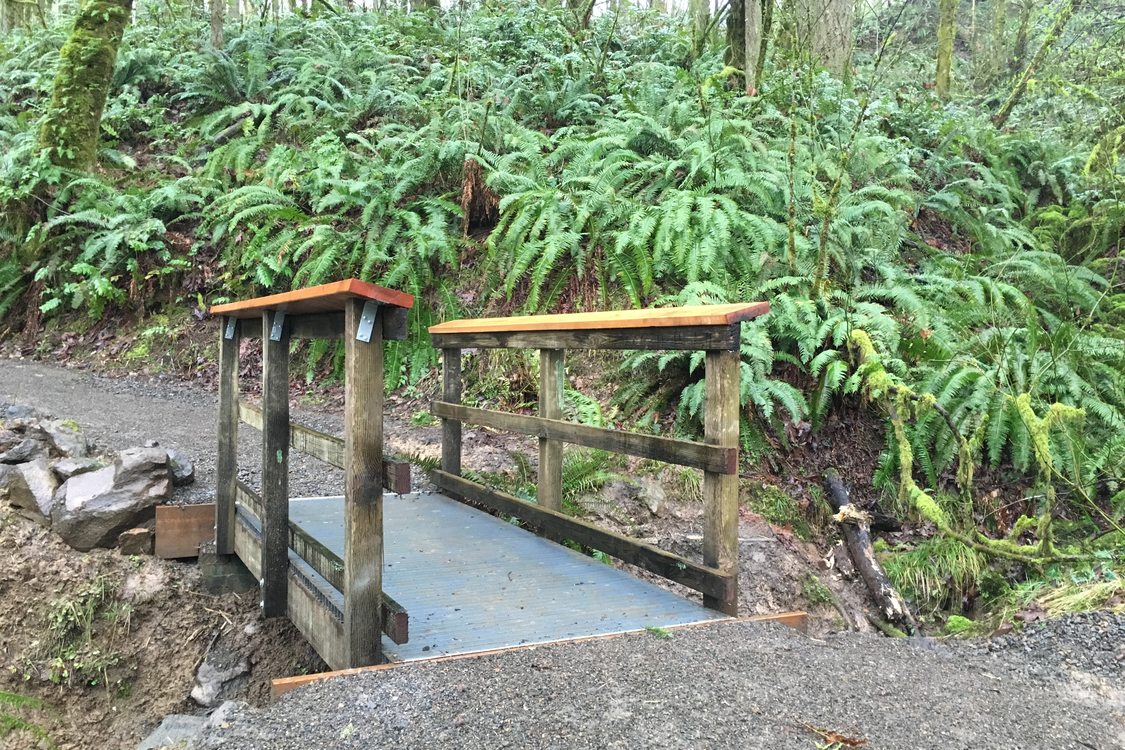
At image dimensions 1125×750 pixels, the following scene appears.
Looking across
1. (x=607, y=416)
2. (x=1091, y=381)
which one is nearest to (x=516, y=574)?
(x=607, y=416)

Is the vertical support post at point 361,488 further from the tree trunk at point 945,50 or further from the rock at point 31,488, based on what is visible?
the tree trunk at point 945,50

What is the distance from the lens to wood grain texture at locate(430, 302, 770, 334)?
3482 mm

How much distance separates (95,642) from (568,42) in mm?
12640

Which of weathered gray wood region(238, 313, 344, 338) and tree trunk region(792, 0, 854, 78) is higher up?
tree trunk region(792, 0, 854, 78)

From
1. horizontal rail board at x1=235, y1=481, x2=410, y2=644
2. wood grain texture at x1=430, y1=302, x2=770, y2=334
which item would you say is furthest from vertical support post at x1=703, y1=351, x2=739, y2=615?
horizontal rail board at x1=235, y1=481, x2=410, y2=644

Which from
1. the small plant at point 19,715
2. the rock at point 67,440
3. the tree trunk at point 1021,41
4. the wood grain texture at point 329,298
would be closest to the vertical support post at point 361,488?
the wood grain texture at point 329,298

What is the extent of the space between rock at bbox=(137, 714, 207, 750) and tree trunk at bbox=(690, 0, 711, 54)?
12.9 m

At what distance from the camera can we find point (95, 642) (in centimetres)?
500

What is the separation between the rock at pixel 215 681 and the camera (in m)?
4.71

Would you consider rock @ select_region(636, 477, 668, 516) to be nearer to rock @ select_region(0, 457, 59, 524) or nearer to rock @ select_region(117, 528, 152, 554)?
rock @ select_region(117, 528, 152, 554)

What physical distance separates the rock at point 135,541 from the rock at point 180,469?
61 centimetres

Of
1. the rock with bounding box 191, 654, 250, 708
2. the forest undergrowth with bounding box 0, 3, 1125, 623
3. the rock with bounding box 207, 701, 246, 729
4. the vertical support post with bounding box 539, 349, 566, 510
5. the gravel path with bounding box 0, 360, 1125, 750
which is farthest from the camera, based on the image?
the forest undergrowth with bounding box 0, 3, 1125, 623

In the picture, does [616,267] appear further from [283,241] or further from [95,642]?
[95,642]

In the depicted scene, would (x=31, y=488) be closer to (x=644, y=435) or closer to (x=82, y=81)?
(x=644, y=435)
